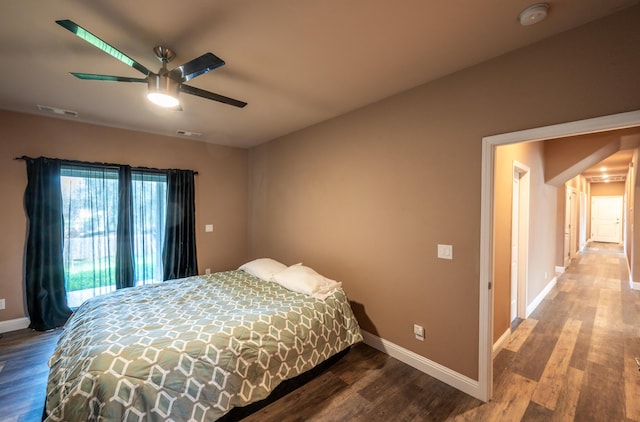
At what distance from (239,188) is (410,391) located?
4036 mm

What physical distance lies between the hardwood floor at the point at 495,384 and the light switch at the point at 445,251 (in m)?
1.11

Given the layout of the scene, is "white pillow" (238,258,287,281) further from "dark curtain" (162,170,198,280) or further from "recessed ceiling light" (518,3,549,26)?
"recessed ceiling light" (518,3,549,26)

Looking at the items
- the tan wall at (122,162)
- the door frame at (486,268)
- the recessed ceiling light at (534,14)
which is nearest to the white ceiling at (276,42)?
the recessed ceiling light at (534,14)

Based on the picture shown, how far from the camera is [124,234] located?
3.67 m

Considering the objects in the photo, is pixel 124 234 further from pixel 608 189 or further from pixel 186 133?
pixel 608 189

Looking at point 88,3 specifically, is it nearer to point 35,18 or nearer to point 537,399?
point 35,18

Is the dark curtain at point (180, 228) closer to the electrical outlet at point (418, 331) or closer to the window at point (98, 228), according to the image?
the window at point (98, 228)

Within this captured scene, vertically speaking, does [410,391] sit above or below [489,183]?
below

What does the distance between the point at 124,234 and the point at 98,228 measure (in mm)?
297

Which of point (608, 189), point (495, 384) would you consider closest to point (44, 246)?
point (495, 384)

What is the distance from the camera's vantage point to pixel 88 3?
1.45 meters

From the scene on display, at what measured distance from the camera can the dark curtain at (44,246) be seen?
124 inches

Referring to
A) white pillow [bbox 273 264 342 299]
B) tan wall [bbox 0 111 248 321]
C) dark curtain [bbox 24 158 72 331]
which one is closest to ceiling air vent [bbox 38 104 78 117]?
tan wall [bbox 0 111 248 321]

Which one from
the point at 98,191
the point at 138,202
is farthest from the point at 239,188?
the point at 98,191
